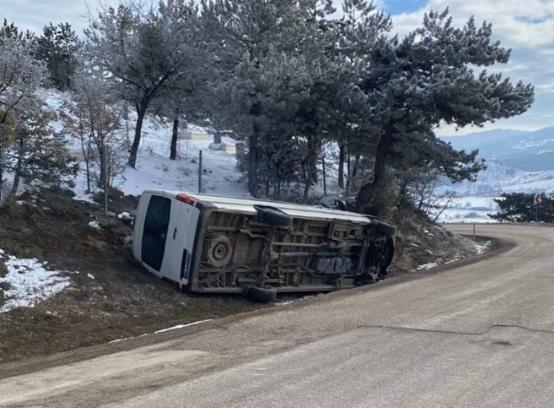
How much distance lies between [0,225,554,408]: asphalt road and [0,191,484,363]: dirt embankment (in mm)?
904

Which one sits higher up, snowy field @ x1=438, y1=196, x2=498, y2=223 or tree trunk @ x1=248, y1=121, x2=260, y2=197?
tree trunk @ x1=248, y1=121, x2=260, y2=197

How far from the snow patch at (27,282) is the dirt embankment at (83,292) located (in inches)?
5.2

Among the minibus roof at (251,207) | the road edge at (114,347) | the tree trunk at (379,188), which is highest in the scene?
the tree trunk at (379,188)

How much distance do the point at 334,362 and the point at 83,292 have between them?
192 inches

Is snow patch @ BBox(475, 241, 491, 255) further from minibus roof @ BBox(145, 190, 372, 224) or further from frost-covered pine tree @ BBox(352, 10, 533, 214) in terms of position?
minibus roof @ BBox(145, 190, 372, 224)

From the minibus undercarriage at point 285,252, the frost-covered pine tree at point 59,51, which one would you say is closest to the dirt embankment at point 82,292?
the minibus undercarriage at point 285,252

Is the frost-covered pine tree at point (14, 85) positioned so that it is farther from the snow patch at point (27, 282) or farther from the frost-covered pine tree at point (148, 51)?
the frost-covered pine tree at point (148, 51)

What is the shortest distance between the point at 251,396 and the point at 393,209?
681 inches

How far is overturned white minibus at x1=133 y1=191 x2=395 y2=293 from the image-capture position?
37.5 ft

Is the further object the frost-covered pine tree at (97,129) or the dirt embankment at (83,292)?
the frost-covered pine tree at (97,129)

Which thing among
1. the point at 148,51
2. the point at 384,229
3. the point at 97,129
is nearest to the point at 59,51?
the point at 148,51

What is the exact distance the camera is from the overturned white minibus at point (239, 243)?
1144cm

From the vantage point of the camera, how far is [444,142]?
2366cm

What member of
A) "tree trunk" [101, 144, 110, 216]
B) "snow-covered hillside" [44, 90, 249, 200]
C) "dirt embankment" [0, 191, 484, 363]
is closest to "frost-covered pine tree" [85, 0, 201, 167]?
"snow-covered hillside" [44, 90, 249, 200]
